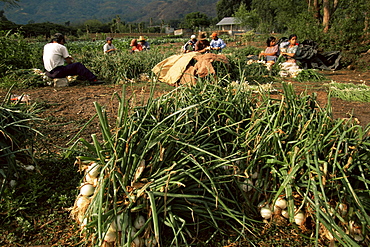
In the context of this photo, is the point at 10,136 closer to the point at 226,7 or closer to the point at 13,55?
the point at 13,55

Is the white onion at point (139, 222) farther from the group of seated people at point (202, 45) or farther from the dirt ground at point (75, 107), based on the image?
the group of seated people at point (202, 45)

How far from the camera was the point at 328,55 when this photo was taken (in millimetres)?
9234

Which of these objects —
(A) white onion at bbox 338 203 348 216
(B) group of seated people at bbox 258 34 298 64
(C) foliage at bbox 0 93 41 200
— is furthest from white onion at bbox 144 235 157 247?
(B) group of seated people at bbox 258 34 298 64

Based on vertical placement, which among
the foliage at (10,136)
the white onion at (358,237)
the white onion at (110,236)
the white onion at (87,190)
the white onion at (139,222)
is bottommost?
the white onion at (358,237)

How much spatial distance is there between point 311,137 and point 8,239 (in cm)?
202

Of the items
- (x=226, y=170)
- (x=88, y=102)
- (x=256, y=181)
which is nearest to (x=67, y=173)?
(x=226, y=170)

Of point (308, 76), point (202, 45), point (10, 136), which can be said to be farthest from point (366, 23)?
point (10, 136)

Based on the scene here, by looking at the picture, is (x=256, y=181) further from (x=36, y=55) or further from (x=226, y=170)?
(x=36, y=55)

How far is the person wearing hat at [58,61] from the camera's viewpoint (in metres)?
5.66

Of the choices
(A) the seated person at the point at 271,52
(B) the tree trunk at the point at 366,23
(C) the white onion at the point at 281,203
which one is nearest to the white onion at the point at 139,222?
(C) the white onion at the point at 281,203

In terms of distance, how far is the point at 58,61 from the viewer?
19.2 feet

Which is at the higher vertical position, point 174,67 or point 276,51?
point 276,51

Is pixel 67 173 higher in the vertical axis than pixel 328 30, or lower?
lower

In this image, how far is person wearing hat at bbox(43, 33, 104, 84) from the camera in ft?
18.6
